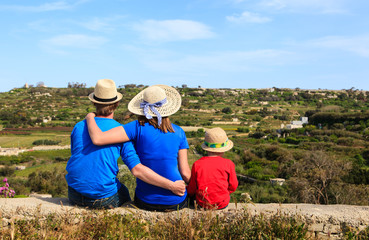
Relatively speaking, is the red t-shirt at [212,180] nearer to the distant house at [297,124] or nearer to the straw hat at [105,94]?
the straw hat at [105,94]

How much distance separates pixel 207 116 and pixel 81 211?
242ft

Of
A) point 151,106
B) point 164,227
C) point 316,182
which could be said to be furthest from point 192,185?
point 316,182

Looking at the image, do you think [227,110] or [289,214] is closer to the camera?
[289,214]

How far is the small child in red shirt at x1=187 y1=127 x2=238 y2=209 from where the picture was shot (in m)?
3.15

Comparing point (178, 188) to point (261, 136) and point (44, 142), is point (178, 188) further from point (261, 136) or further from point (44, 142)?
point (261, 136)

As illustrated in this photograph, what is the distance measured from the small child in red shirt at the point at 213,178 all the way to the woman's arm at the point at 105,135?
0.75m

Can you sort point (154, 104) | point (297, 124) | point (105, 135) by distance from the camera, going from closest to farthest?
point (105, 135), point (154, 104), point (297, 124)

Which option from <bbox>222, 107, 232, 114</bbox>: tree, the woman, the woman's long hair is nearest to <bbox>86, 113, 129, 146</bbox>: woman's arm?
the woman

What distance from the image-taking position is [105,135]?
289 cm

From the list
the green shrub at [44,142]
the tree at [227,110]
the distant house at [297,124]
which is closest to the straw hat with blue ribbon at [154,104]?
the green shrub at [44,142]

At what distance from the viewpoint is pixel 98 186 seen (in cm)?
298

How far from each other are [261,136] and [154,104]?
50389mm

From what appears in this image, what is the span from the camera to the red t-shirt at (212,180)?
10.3 feet

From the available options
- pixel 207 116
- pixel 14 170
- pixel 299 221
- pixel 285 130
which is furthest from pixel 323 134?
pixel 299 221
